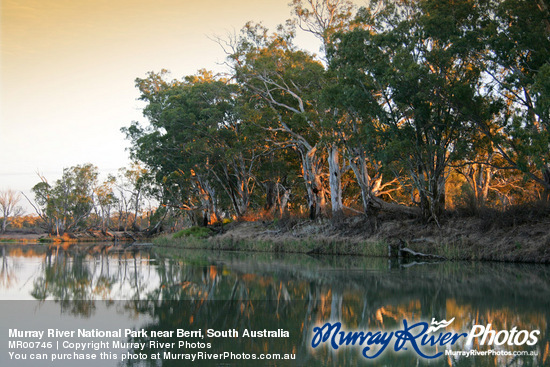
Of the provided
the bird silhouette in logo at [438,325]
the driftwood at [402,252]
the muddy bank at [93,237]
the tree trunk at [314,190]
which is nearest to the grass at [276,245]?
the driftwood at [402,252]

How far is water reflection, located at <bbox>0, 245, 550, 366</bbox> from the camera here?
5.44 metres

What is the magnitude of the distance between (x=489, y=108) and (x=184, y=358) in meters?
17.5

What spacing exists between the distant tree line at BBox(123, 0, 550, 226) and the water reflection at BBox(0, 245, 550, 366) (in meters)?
6.62

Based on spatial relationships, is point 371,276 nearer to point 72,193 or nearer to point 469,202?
point 469,202

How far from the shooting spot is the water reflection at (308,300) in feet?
17.8

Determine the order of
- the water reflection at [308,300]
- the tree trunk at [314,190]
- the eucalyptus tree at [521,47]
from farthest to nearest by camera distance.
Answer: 1. the tree trunk at [314,190]
2. the eucalyptus tree at [521,47]
3. the water reflection at [308,300]

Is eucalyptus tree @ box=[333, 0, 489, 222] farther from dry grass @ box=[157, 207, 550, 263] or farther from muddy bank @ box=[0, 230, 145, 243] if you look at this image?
muddy bank @ box=[0, 230, 145, 243]

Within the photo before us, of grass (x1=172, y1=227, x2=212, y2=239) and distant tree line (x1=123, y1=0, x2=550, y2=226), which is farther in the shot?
grass (x1=172, y1=227, x2=212, y2=239)

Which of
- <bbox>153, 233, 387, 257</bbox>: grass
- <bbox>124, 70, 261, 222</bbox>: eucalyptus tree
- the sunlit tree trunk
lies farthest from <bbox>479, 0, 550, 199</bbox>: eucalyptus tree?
<bbox>124, 70, 261, 222</bbox>: eucalyptus tree

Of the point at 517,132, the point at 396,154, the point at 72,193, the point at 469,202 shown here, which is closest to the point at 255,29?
the point at 396,154

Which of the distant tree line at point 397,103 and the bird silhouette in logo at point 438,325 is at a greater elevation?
the distant tree line at point 397,103

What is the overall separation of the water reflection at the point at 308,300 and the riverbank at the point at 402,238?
3.58m

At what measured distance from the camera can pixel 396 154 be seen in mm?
19953

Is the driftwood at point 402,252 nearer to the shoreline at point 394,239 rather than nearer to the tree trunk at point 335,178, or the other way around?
the shoreline at point 394,239
